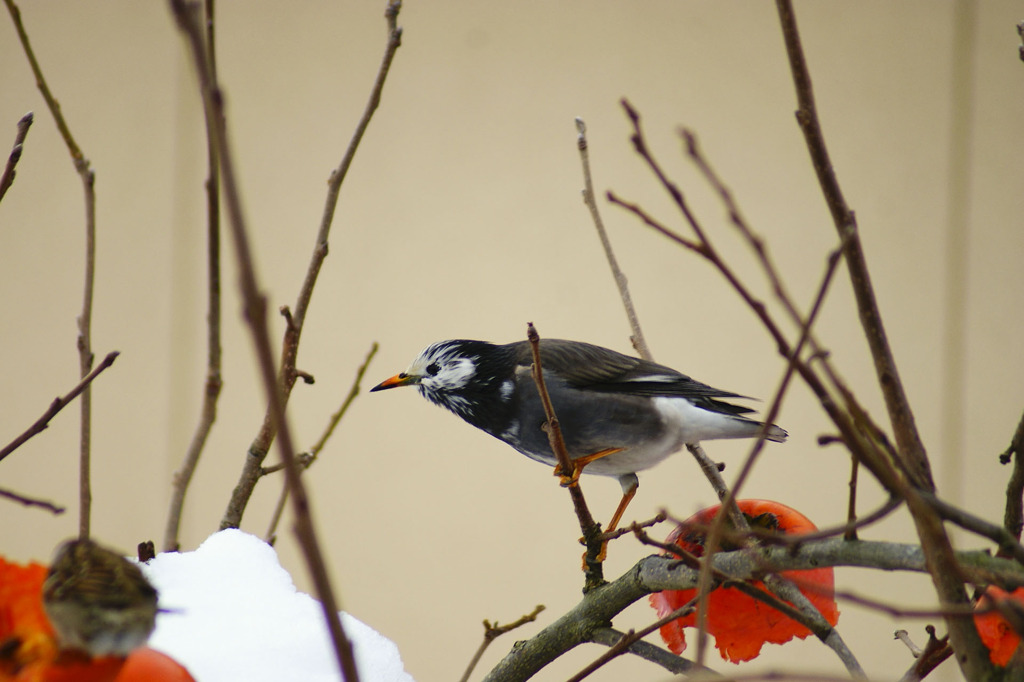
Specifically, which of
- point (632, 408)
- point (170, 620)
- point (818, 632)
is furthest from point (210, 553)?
point (632, 408)

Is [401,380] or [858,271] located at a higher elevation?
Answer: [401,380]

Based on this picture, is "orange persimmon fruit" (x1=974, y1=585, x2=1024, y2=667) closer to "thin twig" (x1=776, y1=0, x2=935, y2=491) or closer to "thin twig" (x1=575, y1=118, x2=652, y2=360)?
"thin twig" (x1=776, y1=0, x2=935, y2=491)

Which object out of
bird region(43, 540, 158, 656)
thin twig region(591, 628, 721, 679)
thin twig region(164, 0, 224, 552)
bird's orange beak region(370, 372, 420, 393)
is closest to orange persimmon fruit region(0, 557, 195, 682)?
bird region(43, 540, 158, 656)

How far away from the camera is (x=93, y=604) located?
0.18 metres

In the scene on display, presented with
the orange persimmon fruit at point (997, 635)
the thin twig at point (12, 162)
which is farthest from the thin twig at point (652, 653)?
the thin twig at point (12, 162)

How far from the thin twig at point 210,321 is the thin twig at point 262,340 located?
2.6 inches

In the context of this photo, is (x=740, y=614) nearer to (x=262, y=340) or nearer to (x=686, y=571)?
(x=686, y=571)

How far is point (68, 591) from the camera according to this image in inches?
7.0

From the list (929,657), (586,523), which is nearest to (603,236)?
(586,523)

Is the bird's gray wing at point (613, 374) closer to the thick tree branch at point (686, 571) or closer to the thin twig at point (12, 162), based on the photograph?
the thick tree branch at point (686, 571)

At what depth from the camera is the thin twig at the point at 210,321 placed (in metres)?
0.29

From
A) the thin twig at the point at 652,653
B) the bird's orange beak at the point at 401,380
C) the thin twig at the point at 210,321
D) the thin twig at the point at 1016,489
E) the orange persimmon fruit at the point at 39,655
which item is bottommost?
the orange persimmon fruit at the point at 39,655

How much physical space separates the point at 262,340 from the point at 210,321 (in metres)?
0.24

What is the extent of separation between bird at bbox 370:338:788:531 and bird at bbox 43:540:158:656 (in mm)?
457
